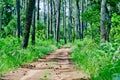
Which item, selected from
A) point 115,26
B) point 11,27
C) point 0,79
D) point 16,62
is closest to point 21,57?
point 16,62

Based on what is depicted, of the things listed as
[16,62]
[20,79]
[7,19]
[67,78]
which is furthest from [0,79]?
[7,19]

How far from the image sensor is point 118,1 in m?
26.8

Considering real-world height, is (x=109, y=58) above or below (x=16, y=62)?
above

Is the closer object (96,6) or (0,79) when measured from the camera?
(0,79)

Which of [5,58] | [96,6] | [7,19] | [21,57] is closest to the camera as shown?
[5,58]

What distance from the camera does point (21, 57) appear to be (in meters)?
17.0

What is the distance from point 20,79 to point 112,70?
10.4ft

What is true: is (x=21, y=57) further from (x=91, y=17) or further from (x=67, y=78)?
(x=91, y=17)

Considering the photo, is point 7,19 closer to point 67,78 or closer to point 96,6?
point 96,6

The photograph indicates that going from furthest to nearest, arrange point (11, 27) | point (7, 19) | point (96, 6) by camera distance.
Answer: point (7, 19)
point (11, 27)
point (96, 6)

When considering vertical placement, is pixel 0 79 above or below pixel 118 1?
below

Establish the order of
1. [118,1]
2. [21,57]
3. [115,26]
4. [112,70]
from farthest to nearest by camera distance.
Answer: [118,1] < [115,26] < [21,57] < [112,70]

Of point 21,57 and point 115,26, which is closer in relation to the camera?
point 21,57

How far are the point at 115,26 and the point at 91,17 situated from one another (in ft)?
23.4
